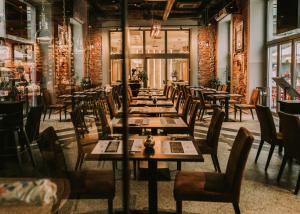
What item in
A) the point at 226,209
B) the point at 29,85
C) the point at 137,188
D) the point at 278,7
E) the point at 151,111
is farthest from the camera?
the point at 29,85

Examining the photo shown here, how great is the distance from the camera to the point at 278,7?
10.3 m

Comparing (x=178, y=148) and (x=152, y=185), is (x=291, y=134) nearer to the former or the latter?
(x=178, y=148)

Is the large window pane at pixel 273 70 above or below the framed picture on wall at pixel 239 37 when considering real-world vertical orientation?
below

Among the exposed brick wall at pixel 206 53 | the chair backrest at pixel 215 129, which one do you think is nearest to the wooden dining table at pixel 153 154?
the chair backrest at pixel 215 129

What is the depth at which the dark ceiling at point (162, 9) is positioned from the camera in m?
14.3

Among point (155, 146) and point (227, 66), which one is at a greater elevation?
point (227, 66)

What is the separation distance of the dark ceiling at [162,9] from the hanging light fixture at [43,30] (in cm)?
263

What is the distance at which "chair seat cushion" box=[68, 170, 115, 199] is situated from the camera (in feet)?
9.12

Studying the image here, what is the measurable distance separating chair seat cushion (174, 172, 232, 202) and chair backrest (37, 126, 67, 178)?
3.02ft

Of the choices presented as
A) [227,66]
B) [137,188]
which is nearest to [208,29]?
[227,66]

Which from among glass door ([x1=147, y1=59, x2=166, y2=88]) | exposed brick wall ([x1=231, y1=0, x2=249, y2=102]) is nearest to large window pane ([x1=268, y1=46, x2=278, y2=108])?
exposed brick wall ([x1=231, y1=0, x2=249, y2=102])

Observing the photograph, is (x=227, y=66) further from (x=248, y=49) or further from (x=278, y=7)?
(x=278, y=7)

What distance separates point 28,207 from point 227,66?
14.3 m

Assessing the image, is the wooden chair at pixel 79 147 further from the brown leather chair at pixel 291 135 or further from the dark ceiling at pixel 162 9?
the dark ceiling at pixel 162 9
